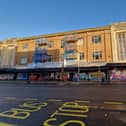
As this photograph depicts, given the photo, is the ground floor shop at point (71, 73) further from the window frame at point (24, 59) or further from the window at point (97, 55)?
the window at point (97, 55)

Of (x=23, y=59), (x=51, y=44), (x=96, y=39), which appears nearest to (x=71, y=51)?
(x=51, y=44)

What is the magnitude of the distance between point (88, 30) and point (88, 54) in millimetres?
6024

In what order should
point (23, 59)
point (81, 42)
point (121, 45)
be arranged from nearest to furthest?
point (121, 45)
point (81, 42)
point (23, 59)

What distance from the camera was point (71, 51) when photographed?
3631cm

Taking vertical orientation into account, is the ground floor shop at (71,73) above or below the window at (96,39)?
below

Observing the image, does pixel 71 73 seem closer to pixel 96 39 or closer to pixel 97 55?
pixel 97 55

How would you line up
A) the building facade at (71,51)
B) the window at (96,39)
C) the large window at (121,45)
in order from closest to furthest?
the large window at (121,45) → the building facade at (71,51) → the window at (96,39)

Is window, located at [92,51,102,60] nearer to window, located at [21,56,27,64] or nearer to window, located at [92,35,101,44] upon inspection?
window, located at [92,35,101,44]

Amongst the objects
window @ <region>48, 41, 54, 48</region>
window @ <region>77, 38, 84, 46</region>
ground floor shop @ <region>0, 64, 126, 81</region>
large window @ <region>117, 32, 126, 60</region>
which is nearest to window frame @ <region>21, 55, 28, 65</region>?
ground floor shop @ <region>0, 64, 126, 81</region>

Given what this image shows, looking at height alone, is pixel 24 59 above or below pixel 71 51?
below

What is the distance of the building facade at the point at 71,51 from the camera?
3180 centimetres

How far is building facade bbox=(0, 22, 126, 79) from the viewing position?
3180cm

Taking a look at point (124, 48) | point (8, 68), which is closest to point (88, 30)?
point (124, 48)

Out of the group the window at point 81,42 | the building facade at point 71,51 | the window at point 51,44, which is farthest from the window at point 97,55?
the window at point 51,44
